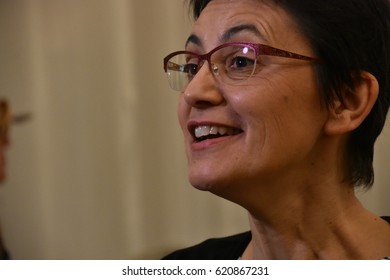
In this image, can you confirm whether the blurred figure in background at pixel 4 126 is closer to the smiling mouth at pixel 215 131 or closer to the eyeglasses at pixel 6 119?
the eyeglasses at pixel 6 119

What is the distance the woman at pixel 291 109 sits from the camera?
2.73 ft

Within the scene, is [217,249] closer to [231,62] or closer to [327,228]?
[327,228]

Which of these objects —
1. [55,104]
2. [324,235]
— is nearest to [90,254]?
[55,104]

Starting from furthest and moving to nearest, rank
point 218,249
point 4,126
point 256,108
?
1. point 4,126
2. point 218,249
3. point 256,108

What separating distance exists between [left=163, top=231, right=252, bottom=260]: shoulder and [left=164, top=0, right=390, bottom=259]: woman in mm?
136

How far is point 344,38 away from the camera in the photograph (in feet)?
2.73

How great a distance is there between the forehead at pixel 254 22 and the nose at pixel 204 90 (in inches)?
2.0

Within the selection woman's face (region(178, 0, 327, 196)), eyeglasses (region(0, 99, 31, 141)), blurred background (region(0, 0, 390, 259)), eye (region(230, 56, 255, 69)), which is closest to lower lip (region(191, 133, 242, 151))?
woman's face (region(178, 0, 327, 196))

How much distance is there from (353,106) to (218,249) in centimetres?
39

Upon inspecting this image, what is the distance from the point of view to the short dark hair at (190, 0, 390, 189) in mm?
829

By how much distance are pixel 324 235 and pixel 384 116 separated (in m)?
0.23

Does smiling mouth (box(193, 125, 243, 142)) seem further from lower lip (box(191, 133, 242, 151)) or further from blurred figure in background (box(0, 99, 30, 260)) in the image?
blurred figure in background (box(0, 99, 30, 260))

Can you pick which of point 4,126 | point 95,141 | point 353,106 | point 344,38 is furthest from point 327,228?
point 4,126
